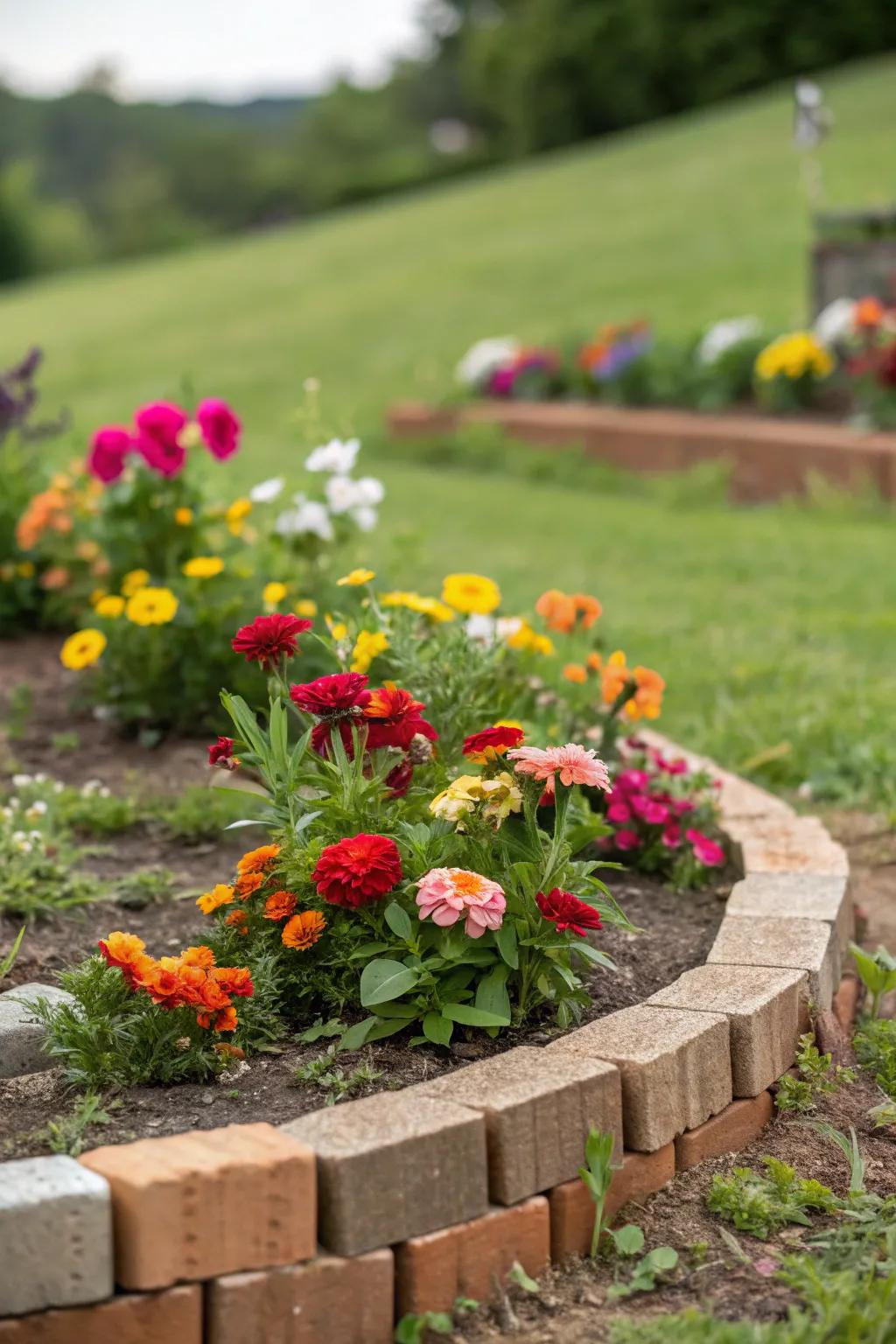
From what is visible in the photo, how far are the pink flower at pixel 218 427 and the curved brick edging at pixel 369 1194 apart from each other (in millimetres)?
2050

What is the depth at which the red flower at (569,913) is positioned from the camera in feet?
7.15

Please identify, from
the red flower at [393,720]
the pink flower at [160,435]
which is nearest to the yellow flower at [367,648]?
the red flower at [393,720]

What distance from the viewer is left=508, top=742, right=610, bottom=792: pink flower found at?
2.24 meters

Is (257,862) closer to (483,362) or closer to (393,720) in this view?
(393,720)

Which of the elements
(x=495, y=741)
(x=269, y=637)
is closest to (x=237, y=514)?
(x=269, y=637)

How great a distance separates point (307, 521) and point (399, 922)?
1.86 meters

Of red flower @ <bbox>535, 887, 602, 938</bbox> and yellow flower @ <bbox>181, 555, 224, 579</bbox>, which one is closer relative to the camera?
red flower @ <bbox>535, 887, 602, 938</bbox>

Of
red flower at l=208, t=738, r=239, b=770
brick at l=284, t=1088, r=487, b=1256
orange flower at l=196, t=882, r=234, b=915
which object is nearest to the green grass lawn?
red flower at l=208, t=738, r=239, b=770

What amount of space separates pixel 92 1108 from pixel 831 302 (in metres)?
7.58

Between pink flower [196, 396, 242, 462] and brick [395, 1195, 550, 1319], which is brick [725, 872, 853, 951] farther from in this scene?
pink flower [196, 396, 242, 462]

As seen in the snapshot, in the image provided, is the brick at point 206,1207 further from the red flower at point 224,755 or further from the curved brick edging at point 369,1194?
the red flower at point 224,755

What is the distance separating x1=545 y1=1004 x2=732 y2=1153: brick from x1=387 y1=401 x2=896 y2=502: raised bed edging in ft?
16.0

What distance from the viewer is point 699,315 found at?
36.0 ft

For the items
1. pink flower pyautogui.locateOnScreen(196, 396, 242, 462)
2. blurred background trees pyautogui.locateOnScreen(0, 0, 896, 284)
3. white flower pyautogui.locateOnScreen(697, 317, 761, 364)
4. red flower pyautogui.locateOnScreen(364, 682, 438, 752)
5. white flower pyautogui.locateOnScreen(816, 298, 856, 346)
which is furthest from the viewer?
blurred background trees pyautogui.locateOnScreen(0, 0, 896, 284)
